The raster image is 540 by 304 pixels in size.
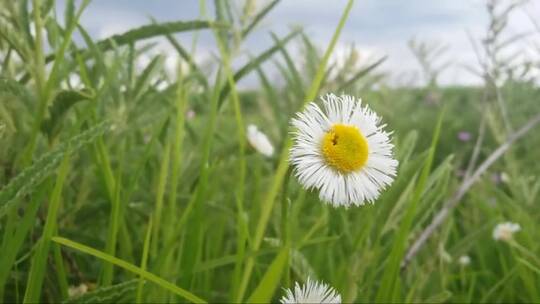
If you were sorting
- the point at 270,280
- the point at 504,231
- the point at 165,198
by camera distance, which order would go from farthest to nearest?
1. the point at 504,231
2. the point at 165,198
3. the point at 270,280

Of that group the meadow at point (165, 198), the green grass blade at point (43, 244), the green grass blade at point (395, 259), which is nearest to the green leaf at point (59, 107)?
the meadow at point (165, 198)

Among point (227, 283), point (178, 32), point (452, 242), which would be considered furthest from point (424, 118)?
point (178, 32)

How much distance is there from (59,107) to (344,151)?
1.17 ft

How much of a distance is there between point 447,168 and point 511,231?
45 centimetres

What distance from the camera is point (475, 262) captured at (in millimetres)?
1578

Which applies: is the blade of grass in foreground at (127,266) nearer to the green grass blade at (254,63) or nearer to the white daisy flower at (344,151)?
the white daisy flower at (344,151)

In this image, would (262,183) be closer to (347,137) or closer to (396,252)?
(396,252)

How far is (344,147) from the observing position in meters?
0.53

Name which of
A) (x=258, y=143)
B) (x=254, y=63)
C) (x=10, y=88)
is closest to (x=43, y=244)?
(x=10, y=88)

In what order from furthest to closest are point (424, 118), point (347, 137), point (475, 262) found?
point (424, 118)
point (475, 262)
point (347, 137)

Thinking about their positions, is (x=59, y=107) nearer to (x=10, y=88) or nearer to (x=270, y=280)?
(x=10, y=88)

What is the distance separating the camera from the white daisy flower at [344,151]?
50 centimetres

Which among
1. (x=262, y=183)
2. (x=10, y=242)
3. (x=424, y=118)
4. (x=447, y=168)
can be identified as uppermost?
(x=424, y=118)

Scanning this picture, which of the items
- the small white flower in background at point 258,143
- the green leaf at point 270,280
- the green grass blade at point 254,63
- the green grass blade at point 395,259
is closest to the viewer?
the green leaf at point 270,280
